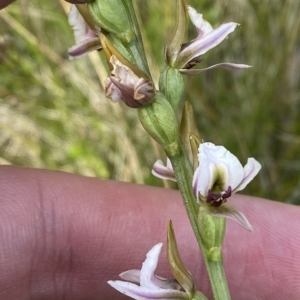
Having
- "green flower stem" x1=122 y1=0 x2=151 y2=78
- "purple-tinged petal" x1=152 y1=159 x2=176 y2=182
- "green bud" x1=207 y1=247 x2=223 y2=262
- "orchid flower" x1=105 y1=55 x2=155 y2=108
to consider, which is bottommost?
"green bud" x1=207 y1=247 x2=223 y2=262

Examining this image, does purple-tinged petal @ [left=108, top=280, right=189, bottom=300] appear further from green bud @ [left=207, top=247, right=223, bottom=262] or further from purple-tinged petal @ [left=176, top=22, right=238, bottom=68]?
purple-tinged petal @ [left=176, top=22, right=238, bottom=68]

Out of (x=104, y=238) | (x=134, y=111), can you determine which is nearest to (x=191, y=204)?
(x=104, y=238)

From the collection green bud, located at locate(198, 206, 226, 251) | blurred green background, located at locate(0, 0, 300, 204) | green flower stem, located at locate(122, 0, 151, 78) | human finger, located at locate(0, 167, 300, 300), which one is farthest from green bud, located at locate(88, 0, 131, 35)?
blurred green background, located at locate(0, 0, 300, 204)

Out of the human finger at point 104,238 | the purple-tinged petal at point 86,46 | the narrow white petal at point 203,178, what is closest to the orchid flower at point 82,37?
the purple-tinged petal at point 86,46

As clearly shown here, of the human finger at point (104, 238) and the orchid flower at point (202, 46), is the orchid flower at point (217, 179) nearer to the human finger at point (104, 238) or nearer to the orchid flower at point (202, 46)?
the orchid flower at point (202, 46)

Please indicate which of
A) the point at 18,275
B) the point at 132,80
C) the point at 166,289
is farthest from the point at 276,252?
the point at 132,80

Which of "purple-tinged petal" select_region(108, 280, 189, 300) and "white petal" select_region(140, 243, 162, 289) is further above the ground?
"white petal" select_region(140, 243, 162, 289)
